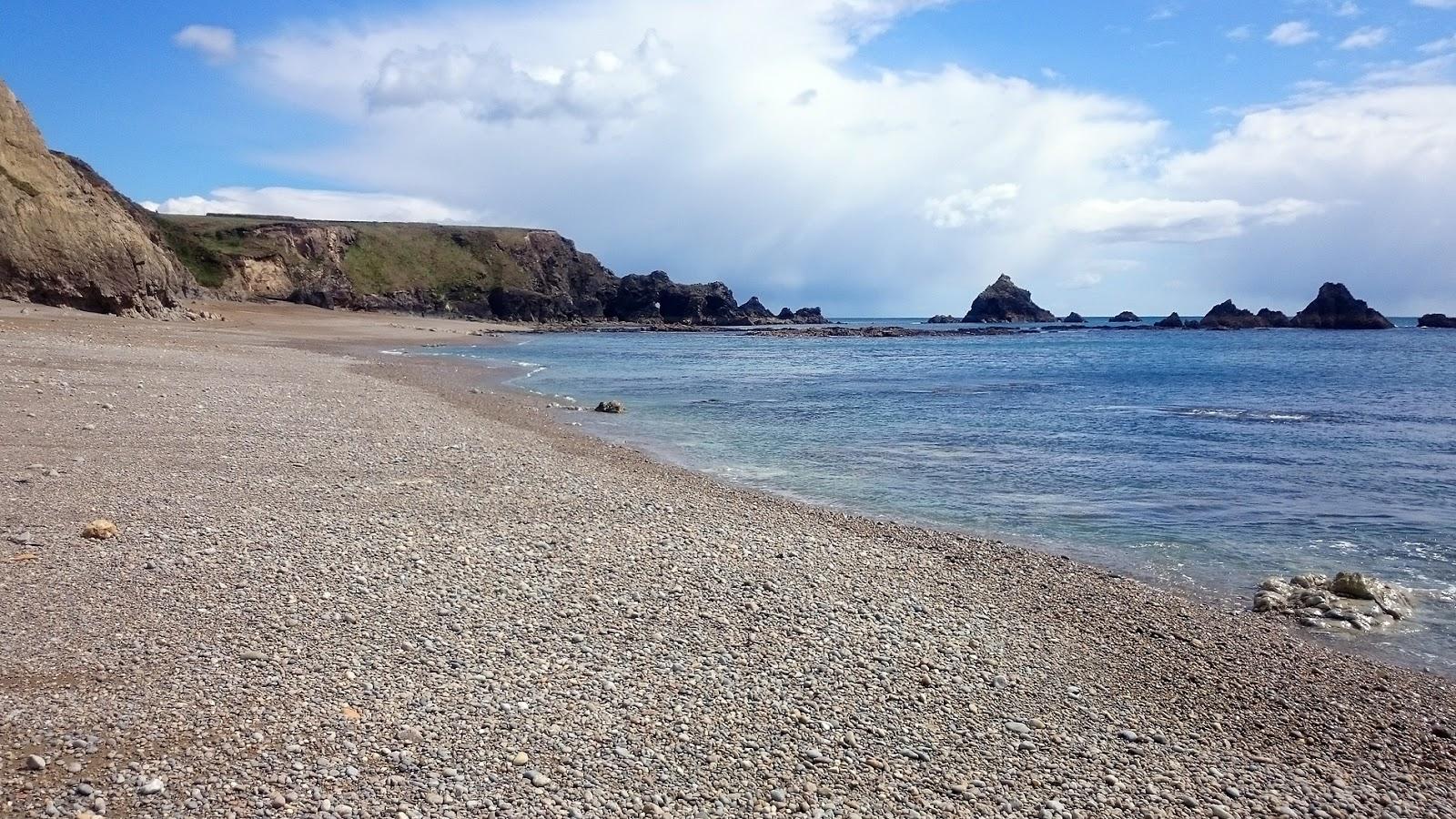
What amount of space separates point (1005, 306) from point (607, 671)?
191 metres

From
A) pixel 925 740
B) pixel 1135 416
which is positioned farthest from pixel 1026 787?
pixel 1135 416

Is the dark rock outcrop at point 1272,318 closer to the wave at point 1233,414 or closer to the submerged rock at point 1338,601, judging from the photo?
the wave at point 1233,414

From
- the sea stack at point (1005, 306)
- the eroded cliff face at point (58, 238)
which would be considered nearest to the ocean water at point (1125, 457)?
the eroded cliff face at point (58, 238)

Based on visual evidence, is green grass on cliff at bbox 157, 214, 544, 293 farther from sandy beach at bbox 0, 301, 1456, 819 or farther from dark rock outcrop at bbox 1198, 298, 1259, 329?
dark rock outcrop at bbox 1198, 298, 1259, 329

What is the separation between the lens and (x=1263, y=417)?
96.1 feet

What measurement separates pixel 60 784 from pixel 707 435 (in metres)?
18.4

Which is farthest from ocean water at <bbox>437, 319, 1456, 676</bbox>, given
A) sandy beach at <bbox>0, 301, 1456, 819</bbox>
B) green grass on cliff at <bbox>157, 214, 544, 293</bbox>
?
green grass on cliff at <bbox>157, 214, 544, 293</bbox>

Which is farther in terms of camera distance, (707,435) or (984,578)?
(707,435)

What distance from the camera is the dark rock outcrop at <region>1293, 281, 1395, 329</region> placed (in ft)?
416

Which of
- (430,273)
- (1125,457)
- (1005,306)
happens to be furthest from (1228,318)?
(1125,457)

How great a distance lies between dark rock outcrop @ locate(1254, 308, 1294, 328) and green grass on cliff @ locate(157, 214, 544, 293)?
111 m

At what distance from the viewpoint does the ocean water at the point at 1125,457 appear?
12102mm

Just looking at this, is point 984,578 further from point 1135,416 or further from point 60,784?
point 1135,416

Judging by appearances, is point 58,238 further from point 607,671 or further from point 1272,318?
point 1272,318
